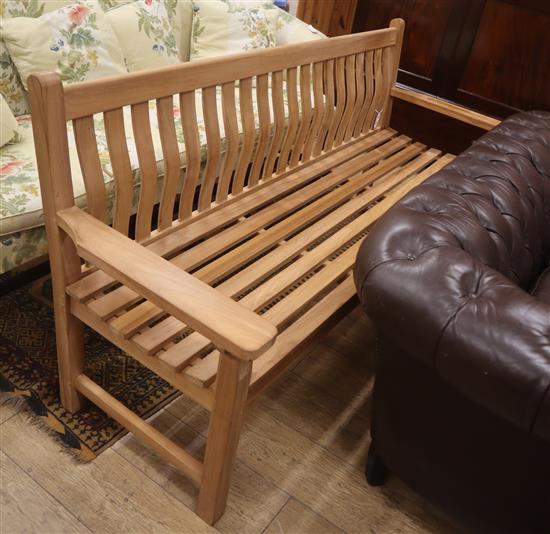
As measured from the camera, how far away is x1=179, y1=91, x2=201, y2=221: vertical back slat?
152 centimetres

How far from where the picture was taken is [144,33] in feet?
8.05

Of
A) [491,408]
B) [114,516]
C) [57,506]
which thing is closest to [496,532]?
[491,408]

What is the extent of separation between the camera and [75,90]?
1.21m

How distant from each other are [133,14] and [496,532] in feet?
7.74

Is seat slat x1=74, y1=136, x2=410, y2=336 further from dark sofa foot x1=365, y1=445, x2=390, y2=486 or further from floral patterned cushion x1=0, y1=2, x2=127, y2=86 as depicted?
floral patterned cushion x1=0, y1=2, x2=127, y2=86

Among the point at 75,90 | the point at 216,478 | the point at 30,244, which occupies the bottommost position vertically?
the point at 216,478

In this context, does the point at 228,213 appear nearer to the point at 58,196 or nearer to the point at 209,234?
the point at 209,234

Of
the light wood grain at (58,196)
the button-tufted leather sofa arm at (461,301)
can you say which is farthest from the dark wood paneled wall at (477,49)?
the light wood grain at (58,196)

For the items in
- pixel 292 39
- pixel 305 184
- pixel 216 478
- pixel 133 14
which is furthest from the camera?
pixel 292 39

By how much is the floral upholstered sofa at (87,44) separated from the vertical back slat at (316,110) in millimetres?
435

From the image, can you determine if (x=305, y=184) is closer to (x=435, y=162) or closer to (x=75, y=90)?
(x=435, y=162)

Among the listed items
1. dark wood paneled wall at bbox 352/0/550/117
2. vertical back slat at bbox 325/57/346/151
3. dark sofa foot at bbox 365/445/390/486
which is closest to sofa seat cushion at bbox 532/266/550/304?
dark sofa foot at bbox 365/445/390/486

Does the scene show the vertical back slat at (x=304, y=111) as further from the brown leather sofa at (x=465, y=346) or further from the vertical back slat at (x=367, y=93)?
the brown leather sofa at (x=465, y=346)

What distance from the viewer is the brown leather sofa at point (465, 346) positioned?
92 cm
